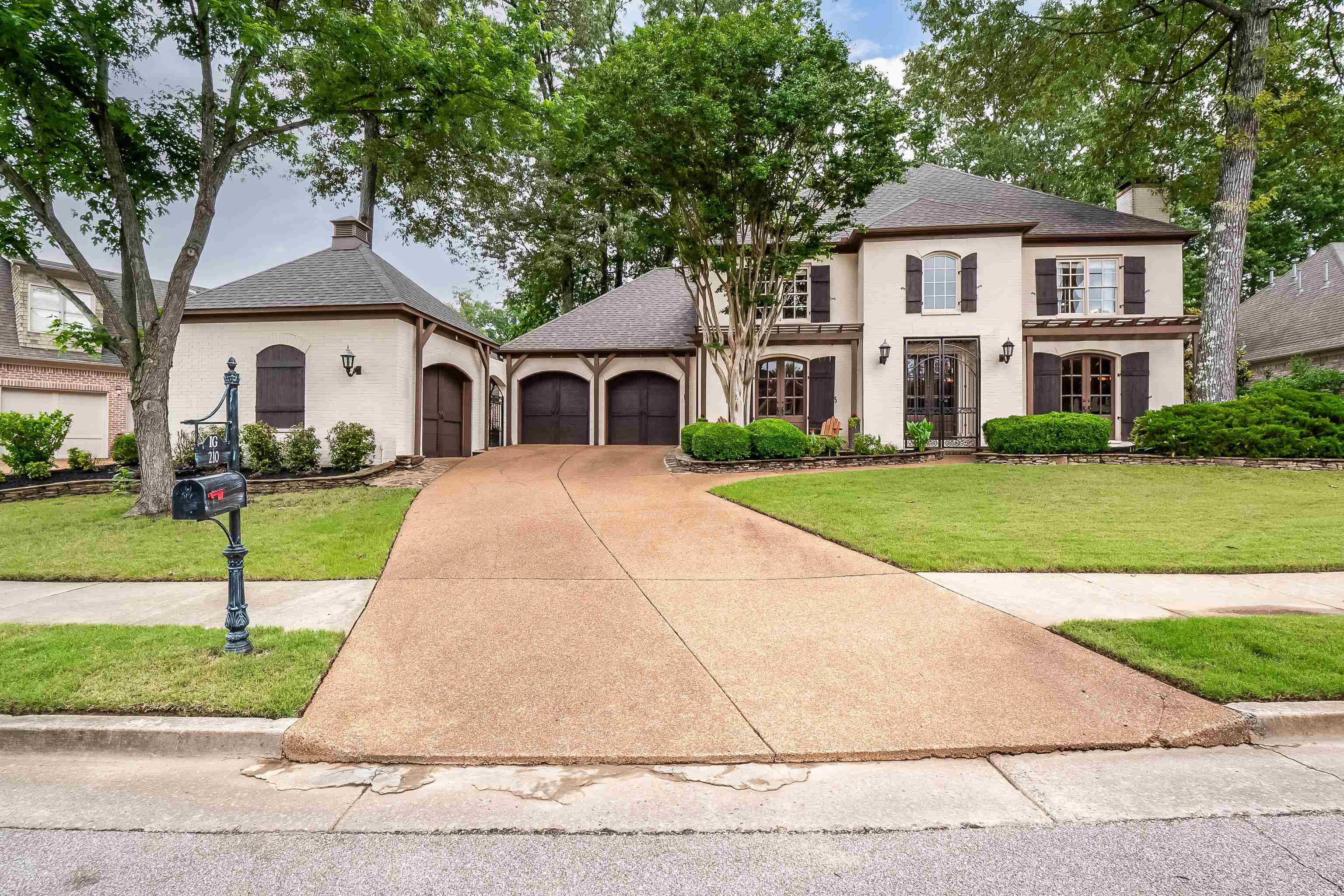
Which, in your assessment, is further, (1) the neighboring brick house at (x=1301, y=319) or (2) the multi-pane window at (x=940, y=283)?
(1) the neighboring brick house at (x=1301, y=319)

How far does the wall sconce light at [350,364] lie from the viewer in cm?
1399

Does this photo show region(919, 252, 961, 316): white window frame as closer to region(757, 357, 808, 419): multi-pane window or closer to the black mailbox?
region(757, 357, 808, 419): multi-pane window

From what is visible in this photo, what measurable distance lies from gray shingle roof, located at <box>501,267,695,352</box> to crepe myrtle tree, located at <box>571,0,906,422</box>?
17.3 feet

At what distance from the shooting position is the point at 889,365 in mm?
16922

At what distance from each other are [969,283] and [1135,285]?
4868 mm

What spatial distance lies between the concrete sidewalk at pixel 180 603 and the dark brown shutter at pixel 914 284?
1475cm

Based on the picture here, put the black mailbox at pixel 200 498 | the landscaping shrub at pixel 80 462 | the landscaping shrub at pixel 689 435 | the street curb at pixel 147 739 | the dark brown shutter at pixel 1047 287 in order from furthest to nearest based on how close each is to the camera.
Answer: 1. the dark brown shutter at pixel 1047 287
2. the landscaping shrub at pixel 689 435
3. the landscaping shrub at pixel 80 462
4. the black mailbox at pixel 200 498
5. the street curb at pixel 147 739

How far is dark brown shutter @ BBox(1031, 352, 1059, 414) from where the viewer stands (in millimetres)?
17344

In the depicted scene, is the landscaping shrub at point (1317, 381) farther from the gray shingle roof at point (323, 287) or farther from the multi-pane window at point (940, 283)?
the gray shingle roof at point (323, 287)

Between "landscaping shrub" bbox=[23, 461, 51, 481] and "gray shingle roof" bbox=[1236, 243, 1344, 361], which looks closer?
"landscaping shrub" bbox=[23, 461, 51, 481]

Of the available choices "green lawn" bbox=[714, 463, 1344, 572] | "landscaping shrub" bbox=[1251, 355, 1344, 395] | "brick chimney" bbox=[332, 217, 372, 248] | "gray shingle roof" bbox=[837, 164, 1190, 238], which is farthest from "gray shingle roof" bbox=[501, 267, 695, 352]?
"landscaping shrub" bbox=[1251, 355, 1344, 395]

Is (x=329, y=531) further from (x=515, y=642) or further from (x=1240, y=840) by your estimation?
(x=1240, y=840)

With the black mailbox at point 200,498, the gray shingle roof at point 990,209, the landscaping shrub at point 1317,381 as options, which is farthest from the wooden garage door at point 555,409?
the landscaping shrub at point 1317,381

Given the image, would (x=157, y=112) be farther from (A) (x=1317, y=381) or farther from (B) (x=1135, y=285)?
(A) (x=1317, y=381)
